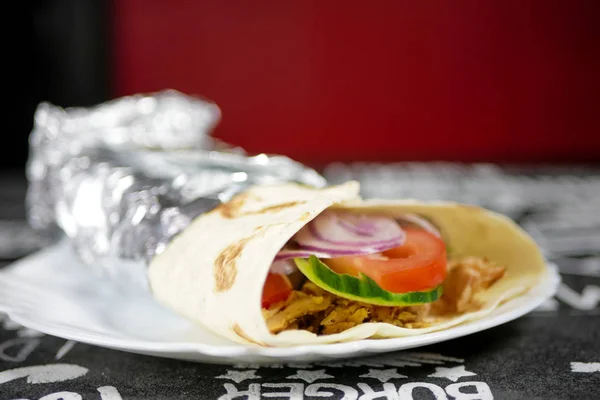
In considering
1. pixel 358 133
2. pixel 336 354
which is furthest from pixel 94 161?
pixel 358 133

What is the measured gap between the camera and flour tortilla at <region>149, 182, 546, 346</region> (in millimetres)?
881

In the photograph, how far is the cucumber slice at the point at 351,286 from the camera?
3.03ft

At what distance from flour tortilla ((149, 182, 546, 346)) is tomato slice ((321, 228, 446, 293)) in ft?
0.23

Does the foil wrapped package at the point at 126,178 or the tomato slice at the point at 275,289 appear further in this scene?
the foil wrapped package at the point at 126,178

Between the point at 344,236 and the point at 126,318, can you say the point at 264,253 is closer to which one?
the point at 344,236

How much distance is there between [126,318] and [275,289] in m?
0.32

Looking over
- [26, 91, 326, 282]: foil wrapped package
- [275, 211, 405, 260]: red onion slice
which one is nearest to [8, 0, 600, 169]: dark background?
[26, 91, 326, 282]: foil wrapped package

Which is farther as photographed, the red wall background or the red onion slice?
the red wall background

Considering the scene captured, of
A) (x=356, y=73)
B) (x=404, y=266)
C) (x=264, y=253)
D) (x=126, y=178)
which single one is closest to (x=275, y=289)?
(x=264, y=253)

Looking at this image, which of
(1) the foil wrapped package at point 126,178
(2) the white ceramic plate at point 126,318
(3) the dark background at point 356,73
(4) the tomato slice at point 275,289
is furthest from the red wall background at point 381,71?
(4) the tomato slice at point 275,289

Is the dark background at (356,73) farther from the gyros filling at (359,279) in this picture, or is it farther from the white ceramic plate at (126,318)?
the gyros filling at (359,279)

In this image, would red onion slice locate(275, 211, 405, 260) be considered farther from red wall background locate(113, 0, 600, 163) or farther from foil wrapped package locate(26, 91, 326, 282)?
red wall background locate(113, 0, 600, 163)

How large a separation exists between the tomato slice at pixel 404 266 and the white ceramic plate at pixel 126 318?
88 mm

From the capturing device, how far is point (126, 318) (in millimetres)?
1142
